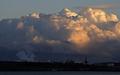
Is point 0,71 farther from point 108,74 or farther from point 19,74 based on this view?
point 108,74

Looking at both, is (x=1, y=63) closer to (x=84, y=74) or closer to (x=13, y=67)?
(x=13, y=67)

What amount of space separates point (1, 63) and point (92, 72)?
2127cm

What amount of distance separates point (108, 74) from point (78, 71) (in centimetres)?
1377

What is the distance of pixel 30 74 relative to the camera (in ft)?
593

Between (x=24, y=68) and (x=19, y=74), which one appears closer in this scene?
(x=19, y=74)

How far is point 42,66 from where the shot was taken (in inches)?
7854

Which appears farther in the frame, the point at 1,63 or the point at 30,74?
the point at 1,63

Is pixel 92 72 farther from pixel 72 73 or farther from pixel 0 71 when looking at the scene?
pixel 0 71

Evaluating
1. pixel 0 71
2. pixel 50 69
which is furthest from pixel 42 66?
pixel 0 71

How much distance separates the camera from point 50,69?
197m

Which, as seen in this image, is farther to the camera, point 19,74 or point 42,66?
point 42,66

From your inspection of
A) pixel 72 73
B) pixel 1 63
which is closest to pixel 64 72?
pixel 72 73

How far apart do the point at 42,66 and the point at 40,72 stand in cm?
697

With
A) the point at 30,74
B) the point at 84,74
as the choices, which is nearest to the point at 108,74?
the point at 84,74
